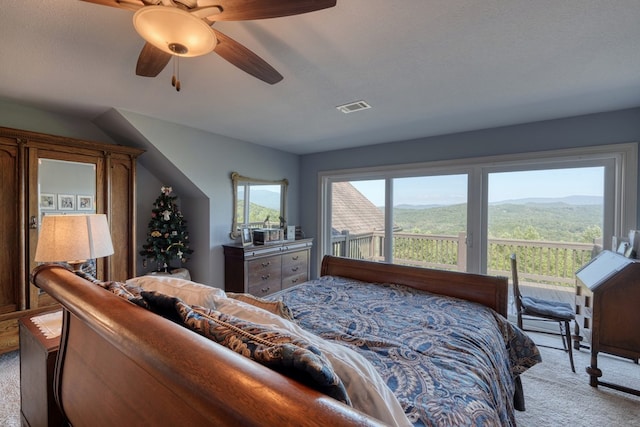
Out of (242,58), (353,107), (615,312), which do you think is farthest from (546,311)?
(242,58)

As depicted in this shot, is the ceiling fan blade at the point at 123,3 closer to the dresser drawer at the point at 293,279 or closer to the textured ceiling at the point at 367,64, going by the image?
the textured ceiling at the point at 367,64

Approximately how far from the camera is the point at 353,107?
2.68 m

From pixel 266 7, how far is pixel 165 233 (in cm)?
301

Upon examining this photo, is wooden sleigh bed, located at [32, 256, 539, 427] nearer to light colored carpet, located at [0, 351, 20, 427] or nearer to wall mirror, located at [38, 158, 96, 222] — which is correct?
light colored carpet, located at [0, 351, 20, 427]

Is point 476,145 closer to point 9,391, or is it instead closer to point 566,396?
point 566,396

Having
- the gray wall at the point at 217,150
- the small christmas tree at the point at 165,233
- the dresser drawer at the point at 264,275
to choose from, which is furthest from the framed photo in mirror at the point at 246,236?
the small christmas tree at the point at 165,233

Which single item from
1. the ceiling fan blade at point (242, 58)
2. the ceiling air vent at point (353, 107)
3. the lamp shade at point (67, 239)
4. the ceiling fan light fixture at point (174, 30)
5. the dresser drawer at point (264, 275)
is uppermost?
the ceiling air vent at point (353, 107)

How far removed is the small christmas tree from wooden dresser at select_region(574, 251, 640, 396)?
409cm

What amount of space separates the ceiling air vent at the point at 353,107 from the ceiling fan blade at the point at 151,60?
155 centimetres

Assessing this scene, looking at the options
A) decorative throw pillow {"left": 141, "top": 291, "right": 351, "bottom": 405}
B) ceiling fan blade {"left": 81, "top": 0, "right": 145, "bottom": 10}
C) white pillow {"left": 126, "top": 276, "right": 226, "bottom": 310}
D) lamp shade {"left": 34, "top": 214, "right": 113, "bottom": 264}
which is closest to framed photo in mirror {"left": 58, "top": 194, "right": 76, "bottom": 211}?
lamp shade {"left": 34, "top": 214, "right": 113, "bottom": 264}

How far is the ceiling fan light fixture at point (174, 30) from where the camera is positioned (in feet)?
3.51

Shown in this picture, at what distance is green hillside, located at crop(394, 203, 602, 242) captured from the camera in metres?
2.98

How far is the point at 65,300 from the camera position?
1.04 meters

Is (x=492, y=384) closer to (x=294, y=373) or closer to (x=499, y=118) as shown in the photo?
(x=294, y=373)
